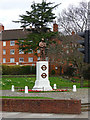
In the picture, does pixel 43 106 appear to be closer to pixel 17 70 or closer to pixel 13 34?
pixel 17 70

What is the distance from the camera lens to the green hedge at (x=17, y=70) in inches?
2013

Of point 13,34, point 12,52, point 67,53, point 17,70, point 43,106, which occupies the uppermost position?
point 13,34

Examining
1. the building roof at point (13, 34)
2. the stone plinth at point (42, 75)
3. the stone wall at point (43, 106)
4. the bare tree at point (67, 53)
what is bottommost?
the stone wall at point (43, 106)

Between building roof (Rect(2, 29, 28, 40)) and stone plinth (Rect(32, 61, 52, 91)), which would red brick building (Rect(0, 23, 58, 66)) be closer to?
building roof (Rect(2, 29, 28, 40))

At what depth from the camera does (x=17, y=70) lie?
173ft

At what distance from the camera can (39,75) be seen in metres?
27.4

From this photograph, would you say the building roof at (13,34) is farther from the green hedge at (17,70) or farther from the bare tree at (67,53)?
the bare tree at (67,53)

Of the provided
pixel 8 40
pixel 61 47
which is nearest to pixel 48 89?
pixel 61 47

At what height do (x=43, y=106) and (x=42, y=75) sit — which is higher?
(x=42, y=75)

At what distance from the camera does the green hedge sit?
51125mm

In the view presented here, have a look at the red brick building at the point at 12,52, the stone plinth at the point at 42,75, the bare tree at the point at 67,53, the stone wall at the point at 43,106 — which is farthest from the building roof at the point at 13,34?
the stone wall at the point at 43,106

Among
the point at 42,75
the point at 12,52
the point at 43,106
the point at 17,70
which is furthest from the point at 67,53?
the point at 43,106

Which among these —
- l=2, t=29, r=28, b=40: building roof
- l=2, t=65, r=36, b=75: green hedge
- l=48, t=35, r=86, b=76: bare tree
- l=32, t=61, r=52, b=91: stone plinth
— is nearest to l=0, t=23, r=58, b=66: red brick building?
l=2, t=29, r=28, b=40: building roof

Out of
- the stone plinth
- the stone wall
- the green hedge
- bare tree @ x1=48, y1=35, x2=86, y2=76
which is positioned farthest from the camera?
the green hedge
